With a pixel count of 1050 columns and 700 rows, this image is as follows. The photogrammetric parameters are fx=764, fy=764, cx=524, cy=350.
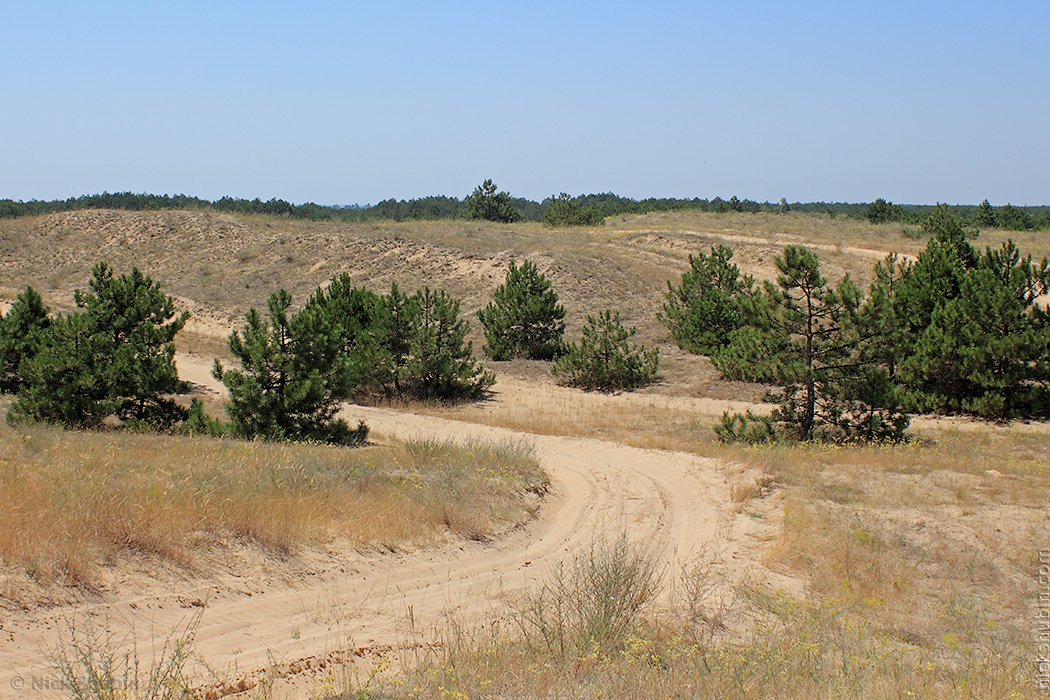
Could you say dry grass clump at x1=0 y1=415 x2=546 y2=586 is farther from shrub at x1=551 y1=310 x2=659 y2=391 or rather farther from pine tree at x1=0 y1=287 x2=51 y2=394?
shrub at x1=551 y1=310 x2=659 y2=391

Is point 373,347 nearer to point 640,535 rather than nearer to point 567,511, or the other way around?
point 567,511

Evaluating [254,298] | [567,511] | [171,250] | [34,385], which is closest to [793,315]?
[567,511]

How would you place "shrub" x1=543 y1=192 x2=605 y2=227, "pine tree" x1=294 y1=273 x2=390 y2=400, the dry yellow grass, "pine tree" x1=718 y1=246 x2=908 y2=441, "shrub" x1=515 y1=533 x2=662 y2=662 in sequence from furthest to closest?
"shrub" x1=543 y1=192 x2=605 y2=227
"pine tree" x1=294 y1=273 x2=390 y2=400
"pine tree" x1=718 y1=246 x2=908 y2=441
"shrub" x1=515 y1=533 x2=662 y2=662
the dry yellow grass

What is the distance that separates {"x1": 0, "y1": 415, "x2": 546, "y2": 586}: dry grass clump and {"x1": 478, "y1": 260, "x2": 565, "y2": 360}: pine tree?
15959 millimetres

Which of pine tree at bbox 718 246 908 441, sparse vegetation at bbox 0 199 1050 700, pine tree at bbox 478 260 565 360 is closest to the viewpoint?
sparse vegetation at bbox 0 199 1050 700

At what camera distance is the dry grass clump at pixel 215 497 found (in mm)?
6074

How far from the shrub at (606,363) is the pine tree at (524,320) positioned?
3183 millimetres

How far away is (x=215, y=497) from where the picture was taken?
23.9ft

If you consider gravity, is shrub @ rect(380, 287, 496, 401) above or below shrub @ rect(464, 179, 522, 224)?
below

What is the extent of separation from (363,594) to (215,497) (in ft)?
5.98

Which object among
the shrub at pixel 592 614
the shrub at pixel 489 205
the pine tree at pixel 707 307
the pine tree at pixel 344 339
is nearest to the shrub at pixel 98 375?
the pine tree at pixel 344 339

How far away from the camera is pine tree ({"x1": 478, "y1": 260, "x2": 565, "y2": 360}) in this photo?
27.2 metres

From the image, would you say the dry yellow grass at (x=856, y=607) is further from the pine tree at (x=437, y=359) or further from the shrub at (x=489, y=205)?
the shrub at (x=489, y=205)

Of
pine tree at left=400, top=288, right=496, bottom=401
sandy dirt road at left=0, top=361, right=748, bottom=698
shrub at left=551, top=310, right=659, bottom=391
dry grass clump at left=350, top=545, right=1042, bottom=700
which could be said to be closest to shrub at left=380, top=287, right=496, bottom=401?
pine tree at left=400, top=288, right=496, bottom=401
